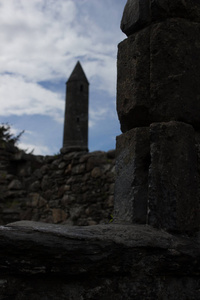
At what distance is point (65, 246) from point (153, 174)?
615mm

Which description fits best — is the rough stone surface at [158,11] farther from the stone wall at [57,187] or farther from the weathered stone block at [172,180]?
the stone wall at [57,187]

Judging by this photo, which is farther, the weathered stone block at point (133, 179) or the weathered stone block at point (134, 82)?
the weathered stone block at point (134, 82)

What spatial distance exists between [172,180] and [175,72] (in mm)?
603

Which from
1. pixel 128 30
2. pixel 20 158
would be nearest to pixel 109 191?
pixel 20 158

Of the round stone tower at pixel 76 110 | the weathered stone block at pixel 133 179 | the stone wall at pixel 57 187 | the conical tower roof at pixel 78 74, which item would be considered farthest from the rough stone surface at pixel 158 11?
the conical tower roof at pixel 78 74

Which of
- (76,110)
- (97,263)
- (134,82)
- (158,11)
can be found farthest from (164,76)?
(76,110)

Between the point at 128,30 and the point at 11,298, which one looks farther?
the point at 128,30

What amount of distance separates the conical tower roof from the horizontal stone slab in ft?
104

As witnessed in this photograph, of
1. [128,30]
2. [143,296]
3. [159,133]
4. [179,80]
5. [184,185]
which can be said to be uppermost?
Answer: [128,30]

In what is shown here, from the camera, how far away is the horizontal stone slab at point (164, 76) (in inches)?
77.4

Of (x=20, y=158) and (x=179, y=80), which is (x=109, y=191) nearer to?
(x=20, y=158)

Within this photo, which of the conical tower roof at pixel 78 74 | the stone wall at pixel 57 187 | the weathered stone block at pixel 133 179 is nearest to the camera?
the weathered stone block at pixel 133 179

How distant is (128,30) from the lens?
2.21 meters

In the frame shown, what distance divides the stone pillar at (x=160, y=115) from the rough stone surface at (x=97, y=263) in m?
0.18
